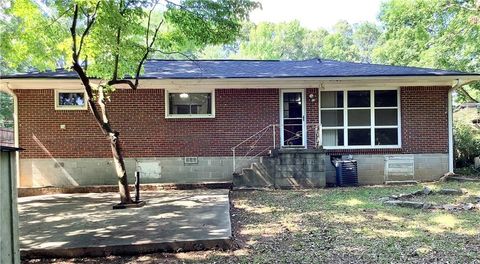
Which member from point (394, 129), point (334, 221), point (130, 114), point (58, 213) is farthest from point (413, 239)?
point (130, 114)

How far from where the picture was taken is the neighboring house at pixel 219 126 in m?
11.4

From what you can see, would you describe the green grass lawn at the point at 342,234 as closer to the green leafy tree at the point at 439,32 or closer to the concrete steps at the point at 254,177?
the concrete steps at the point at 254,177

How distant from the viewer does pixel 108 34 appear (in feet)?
25.2

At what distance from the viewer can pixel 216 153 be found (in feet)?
38.1

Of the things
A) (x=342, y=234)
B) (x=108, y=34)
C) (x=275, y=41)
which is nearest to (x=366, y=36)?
(x=275, y=41)

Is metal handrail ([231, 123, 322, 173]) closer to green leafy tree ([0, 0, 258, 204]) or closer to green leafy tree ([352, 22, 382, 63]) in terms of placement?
green leafy tree ([0, 0, 258, 204])

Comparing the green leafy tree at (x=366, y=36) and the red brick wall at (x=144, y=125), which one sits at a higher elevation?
the green leafy tree at (x=366, y=36)

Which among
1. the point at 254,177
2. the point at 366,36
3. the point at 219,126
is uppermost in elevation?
the point at 366,36

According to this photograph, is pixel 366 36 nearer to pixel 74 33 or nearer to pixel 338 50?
pixel 338 50

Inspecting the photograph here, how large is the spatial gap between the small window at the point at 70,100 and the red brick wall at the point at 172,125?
15 centimetres

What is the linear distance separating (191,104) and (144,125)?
155cm

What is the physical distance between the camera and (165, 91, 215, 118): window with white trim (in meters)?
11.7

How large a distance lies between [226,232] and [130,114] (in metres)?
7.01

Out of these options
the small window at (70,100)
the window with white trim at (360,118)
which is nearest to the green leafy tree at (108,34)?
the small window at (70,100)
